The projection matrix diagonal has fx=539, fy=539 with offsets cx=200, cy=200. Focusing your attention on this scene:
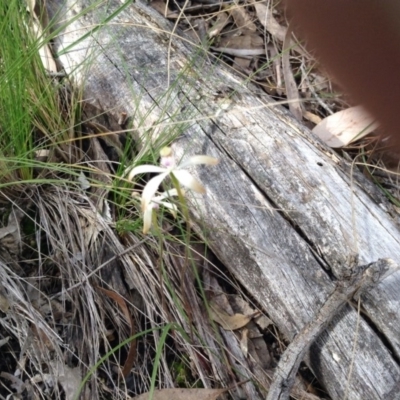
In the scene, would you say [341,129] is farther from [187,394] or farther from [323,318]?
[187,394]

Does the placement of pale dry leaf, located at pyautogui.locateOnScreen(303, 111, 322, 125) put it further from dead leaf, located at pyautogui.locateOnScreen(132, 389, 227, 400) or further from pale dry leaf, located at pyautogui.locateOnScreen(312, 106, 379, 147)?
dead leaf, located at pyautogui.locateOnScreen(132, 389, 227, 400)

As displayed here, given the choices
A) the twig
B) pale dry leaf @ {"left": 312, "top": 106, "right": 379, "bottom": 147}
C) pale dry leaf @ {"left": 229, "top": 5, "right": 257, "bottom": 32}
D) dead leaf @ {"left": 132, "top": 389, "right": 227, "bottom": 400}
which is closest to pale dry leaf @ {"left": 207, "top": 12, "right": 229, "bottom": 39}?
pale dry leaf @ {"left": 229, "top": 5, "right": 257, "bottom": 32}

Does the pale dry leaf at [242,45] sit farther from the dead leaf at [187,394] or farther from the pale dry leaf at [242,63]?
the dead leaf at [187,394]

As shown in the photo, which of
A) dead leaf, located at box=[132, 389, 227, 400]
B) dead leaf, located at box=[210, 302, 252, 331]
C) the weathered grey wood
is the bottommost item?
dead leaf, located at box=[132, 389, 227, 400]

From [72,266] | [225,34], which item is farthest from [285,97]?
[72,266]

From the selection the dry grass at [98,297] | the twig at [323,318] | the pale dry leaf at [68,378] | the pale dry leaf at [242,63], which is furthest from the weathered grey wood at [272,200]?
the pale dry leaf at [68,378]

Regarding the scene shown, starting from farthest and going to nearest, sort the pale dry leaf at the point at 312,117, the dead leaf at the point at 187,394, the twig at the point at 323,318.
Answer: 1. the pale dry leaf at the point at 312,117
2. the dead leaf at the point at 187,394
3. the twig at the point at 323,318

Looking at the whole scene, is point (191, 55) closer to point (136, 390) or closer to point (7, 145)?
point (7, 145)
